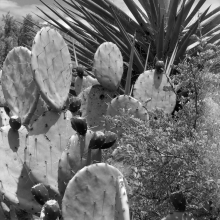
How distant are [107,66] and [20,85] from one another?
0.64m

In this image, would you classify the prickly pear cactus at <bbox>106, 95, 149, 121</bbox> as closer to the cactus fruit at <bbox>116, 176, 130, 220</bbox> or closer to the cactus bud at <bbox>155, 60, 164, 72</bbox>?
the cactus bud at <bbox>155, 60, 164, 72</bbox>

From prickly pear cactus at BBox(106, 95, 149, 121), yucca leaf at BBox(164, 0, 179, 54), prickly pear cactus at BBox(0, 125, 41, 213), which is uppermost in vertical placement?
yucca leaf at BBox(164, 0, 179, 54)

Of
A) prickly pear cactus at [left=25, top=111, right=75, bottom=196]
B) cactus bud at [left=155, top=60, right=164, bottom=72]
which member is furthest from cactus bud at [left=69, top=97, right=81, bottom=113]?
cactus bud at [left=155, top=60, right=164, bottom=72]

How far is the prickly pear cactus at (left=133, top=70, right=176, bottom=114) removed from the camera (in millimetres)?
3023

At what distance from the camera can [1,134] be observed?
2201 mm

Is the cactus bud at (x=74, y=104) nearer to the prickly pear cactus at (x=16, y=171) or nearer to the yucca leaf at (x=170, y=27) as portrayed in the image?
the prickly pear cactus at (x=16, y=171)

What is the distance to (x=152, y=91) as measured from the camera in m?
3.06

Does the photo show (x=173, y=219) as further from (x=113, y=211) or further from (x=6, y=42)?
(x=6, y=42)

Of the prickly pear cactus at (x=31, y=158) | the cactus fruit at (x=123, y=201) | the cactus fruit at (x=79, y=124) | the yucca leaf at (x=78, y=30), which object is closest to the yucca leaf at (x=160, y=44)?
the yucca leaf at (x=78, y=30)

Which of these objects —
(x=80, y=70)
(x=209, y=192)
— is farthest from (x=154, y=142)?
(x=80, y=70)

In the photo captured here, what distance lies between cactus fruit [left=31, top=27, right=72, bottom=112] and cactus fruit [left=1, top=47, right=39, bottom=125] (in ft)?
0.82

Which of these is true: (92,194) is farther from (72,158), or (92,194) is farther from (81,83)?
(81,83)

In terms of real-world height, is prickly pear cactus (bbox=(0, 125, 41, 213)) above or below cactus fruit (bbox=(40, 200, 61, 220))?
below

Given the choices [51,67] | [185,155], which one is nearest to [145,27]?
[51,67]
